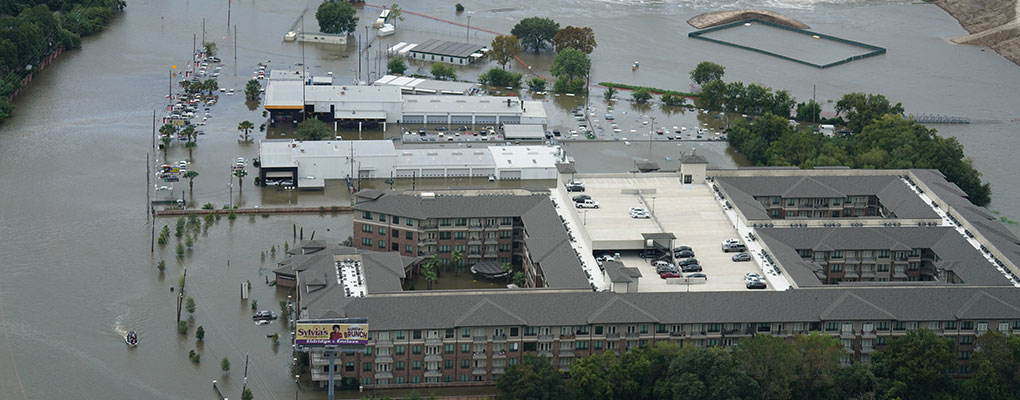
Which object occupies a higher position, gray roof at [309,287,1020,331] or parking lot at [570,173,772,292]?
parking lot at [570,173,772,292]

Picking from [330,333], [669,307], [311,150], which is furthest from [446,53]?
[330,333]

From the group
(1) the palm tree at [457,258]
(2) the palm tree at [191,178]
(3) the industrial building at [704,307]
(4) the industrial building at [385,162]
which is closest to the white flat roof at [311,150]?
(4) the industrial building at [385,162]

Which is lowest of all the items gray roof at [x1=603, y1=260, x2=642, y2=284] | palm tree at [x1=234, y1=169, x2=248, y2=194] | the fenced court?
palm tree at [x1=234, y1=169, x2=248, y2=194]

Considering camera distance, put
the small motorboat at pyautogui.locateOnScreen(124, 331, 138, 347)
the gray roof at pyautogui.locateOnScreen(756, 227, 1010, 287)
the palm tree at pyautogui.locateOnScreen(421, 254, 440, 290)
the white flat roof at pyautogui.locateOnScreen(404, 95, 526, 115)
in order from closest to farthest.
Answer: the small motorboat at pyautogui.locateOnScreen(124, 331, 138, 347) < the gray roof at pyautogui.locateOnScreen(756, 227, 1010, 287) < the palm tree at pyautogui.locateOnScreen(421, 254, 440, 290) < the white flat roof at pyautogui.locateOnScreen(404, 95, 526, 115)

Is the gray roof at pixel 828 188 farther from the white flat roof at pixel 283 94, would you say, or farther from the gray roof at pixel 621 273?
the white flat roof at pixel 283 94

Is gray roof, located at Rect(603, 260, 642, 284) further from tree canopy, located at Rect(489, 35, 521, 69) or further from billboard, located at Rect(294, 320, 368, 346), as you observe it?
tree canopy, located at Rect(489, 35, 521, 69)

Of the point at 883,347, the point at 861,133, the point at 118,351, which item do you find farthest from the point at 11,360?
the point at 861,133

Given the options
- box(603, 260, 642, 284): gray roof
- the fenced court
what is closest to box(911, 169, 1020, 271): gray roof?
box(603, 260, 642, 284): gray roof
